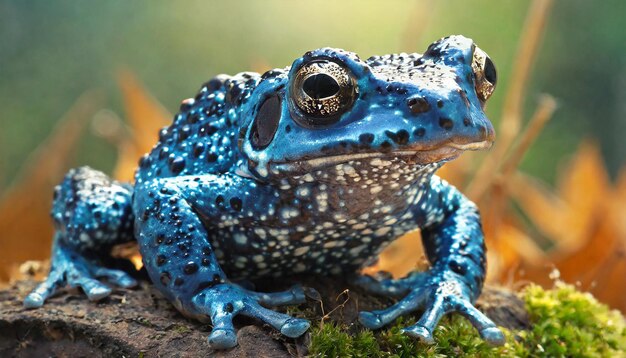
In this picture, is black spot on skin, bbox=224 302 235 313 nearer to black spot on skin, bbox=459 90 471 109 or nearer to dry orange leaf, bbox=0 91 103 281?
black spot on skin, bbox=459 90 471 109

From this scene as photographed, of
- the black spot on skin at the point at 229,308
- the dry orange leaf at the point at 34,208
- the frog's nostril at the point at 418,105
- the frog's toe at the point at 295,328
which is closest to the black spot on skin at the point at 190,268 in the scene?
the black spot on skin at the point at 229,308

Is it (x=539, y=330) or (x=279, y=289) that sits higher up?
(x=279, y=289)

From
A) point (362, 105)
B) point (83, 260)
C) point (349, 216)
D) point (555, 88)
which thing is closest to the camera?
point (362, 105)

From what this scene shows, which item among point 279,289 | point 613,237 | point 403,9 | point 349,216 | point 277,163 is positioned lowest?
point 613,237

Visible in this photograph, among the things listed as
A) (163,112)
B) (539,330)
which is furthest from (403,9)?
(539,330)

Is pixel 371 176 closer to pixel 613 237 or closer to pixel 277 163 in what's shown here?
pixel 277 163

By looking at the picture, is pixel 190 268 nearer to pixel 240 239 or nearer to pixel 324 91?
pixel 240 239

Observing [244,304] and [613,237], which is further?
[613,237]
